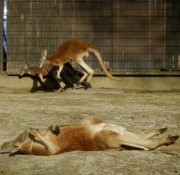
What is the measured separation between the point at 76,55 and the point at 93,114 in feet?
16.3

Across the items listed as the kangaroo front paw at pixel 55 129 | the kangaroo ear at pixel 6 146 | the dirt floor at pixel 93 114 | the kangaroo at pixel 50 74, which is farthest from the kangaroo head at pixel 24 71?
the kangaroo front paw at pixel 55 129

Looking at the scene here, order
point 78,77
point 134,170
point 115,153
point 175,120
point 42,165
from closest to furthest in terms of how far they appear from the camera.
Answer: point 134,170
point 42,165
point 115,153
point 175,120
point 78,77

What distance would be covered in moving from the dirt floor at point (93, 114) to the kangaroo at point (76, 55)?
0.57 meters

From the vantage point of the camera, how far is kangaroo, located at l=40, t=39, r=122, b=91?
12.4m

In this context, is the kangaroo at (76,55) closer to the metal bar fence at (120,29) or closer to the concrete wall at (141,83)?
the concrete wall at (141,83)

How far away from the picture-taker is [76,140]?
4680mm

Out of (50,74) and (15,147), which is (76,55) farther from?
(15,147)

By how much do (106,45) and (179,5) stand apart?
94.1 inches

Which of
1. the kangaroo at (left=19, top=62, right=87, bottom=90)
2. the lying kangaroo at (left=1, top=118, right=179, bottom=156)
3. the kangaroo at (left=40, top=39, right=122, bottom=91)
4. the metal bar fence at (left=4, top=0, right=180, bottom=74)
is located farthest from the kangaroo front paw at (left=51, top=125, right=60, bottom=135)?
the metal bar fence at (left=4, top=0, right=180, bottom=74)

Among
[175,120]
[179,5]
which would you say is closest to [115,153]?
[175,120]

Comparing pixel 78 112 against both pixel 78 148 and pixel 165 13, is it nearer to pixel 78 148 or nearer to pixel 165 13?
pixel 78 148

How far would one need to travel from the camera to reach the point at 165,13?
43.7 feet

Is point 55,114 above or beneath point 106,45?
beneath

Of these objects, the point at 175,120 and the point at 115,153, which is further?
the point at 175,120
